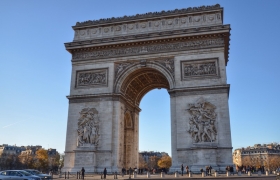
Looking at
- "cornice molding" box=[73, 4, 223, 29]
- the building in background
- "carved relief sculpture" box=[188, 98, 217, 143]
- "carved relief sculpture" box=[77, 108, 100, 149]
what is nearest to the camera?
"carved relief sculpture" box=[188, 98, 217, 143]

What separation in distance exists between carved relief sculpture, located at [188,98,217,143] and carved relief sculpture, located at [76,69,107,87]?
885 cm

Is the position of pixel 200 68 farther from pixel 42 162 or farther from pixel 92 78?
pixel 42 162

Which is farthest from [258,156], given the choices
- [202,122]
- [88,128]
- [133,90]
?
[88,128]

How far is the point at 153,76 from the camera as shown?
30422mm

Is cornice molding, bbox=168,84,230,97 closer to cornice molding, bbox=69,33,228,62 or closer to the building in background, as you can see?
cornice molding, bbox=69,33,228,62

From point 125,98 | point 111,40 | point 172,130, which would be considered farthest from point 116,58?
point 172,130

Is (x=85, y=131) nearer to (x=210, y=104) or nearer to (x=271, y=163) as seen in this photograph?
(x=210, y=104)

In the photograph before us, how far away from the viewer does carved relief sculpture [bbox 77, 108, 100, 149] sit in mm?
26219

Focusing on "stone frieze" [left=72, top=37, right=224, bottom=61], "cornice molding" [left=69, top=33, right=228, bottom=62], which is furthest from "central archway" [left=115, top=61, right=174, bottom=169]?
"cornice molding" [left=69, top=33, right=228, bottom=62]

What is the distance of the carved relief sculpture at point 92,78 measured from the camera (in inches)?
1104

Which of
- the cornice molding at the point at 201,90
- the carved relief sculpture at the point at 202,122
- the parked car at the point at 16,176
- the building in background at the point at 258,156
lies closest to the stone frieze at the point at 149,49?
the cornice molding at the point at 201,90

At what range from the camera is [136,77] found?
29531 millimetres

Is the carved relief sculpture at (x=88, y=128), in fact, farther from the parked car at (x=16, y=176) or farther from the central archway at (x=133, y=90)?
the parked car at (x=16, y=176)

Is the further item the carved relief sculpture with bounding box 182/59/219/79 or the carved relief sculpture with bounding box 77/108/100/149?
the carved relief sculpture with bounding box 77/108/100/149
